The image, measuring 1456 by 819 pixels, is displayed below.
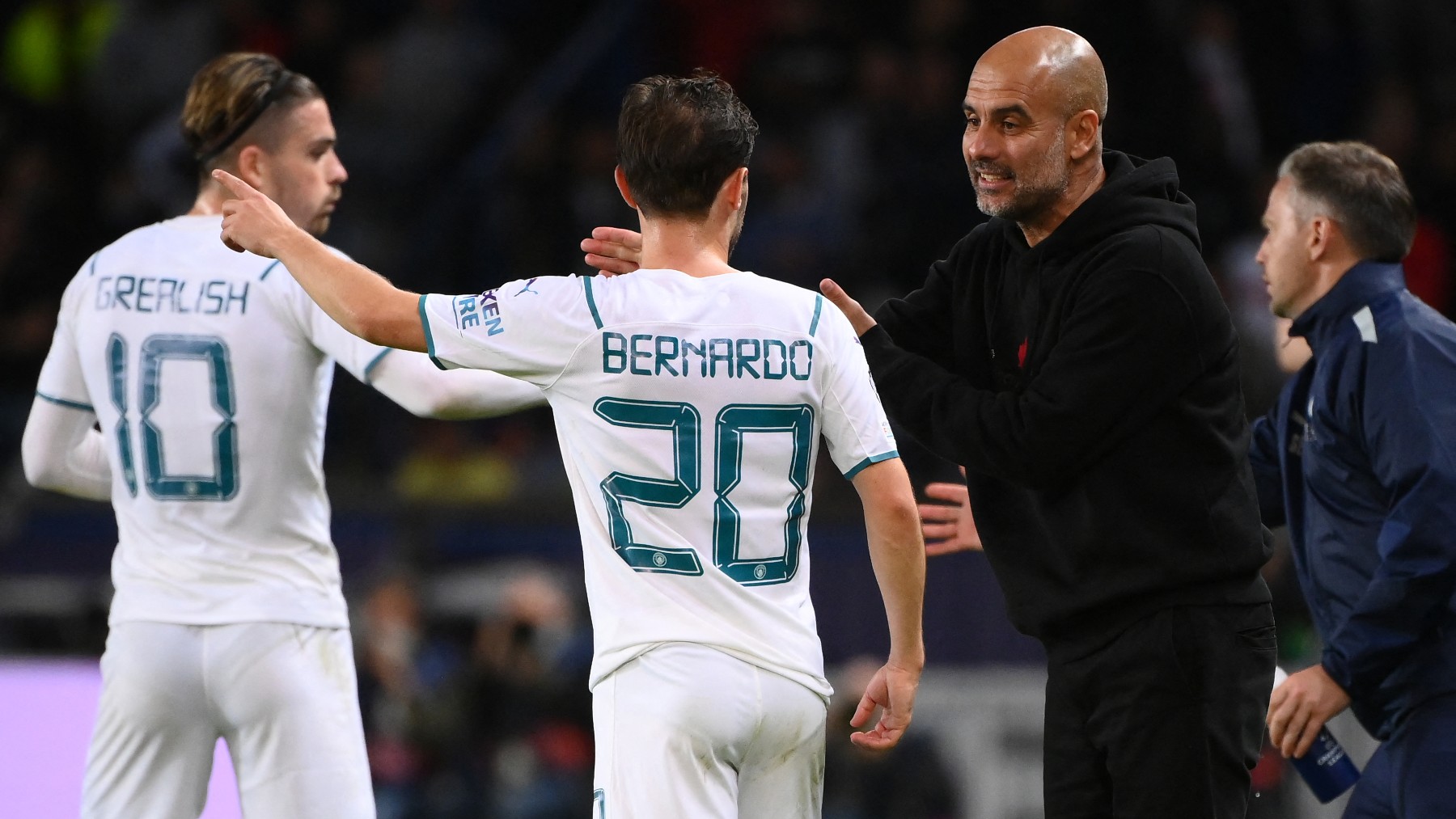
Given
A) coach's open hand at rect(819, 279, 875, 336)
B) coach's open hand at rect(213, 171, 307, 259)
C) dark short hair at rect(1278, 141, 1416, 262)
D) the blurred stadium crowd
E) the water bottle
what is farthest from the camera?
the blurred stadium crowd

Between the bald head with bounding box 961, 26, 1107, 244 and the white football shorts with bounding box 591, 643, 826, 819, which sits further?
the bald head with bounding box 961, 26, 1107, 244

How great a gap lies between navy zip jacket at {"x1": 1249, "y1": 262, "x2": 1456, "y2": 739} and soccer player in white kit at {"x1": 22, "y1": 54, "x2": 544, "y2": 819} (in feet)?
7.06

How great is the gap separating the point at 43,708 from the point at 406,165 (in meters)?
6.89

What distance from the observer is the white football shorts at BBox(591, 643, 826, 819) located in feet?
11.3

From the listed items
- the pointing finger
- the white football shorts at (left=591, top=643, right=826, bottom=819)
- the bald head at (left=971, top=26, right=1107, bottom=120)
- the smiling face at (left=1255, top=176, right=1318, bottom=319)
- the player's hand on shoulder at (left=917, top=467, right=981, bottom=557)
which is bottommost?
the white football shorts at (left=591, top=643, right=826, bottom=819)

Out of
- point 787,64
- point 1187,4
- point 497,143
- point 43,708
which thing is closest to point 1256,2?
point 1187,4

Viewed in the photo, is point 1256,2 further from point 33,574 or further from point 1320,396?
point 33,574

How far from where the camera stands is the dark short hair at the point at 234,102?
180 inches

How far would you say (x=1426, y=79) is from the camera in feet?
36.2

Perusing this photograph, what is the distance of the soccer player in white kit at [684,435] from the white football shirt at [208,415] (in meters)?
0.74

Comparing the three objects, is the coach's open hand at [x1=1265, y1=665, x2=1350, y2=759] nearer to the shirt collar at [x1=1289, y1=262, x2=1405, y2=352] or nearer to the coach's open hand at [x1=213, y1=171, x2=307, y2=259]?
the shirt collar at [x1=1289, y1=262, x2=1405, y2=352]

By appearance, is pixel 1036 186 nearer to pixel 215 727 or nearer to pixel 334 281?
pixel 334 281

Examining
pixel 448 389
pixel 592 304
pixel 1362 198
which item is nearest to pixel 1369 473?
pixel 1362 198

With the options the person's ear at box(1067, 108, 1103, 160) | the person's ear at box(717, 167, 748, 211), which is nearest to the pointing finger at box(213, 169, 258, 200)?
the person's ear at box(717, 167, 748, 211)
